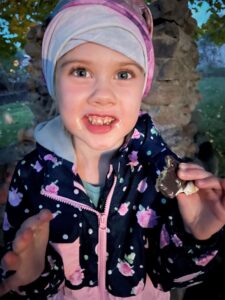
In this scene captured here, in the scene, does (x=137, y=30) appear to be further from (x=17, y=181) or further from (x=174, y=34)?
(x=174, y=34)

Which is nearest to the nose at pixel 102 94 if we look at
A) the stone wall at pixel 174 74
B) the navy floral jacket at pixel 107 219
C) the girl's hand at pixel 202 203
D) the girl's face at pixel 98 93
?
the girl's face at pixel 98 93

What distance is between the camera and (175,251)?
1.43 meters

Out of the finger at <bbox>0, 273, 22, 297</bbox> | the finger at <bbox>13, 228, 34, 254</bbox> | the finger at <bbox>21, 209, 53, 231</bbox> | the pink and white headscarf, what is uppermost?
the pink and white headscarf

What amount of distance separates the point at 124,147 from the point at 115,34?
549mm

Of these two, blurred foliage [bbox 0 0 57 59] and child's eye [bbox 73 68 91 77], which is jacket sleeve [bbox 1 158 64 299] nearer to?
child's eye [bbox 73 68 91 77]

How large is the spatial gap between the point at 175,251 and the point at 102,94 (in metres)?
0.77

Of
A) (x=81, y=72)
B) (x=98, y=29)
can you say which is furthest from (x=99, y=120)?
(x=98, y=29)

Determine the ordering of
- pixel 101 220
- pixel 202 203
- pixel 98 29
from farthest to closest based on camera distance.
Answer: pixel 101 220 → pixel 98 29 → pixel 202 203

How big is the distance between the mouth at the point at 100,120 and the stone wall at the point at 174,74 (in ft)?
7.18

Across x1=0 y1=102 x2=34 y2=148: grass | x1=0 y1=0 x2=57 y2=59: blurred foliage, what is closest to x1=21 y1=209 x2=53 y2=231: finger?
x1=0 y1=0 x2=57 y2=59: blurred foliage

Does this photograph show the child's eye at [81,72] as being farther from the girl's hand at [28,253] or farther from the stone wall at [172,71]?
the stone wall at [172,71]

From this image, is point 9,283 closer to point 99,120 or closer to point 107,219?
point 107,219

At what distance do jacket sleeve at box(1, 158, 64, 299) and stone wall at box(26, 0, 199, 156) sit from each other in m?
2.19

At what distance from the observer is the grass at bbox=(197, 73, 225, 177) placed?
7.10 metres
